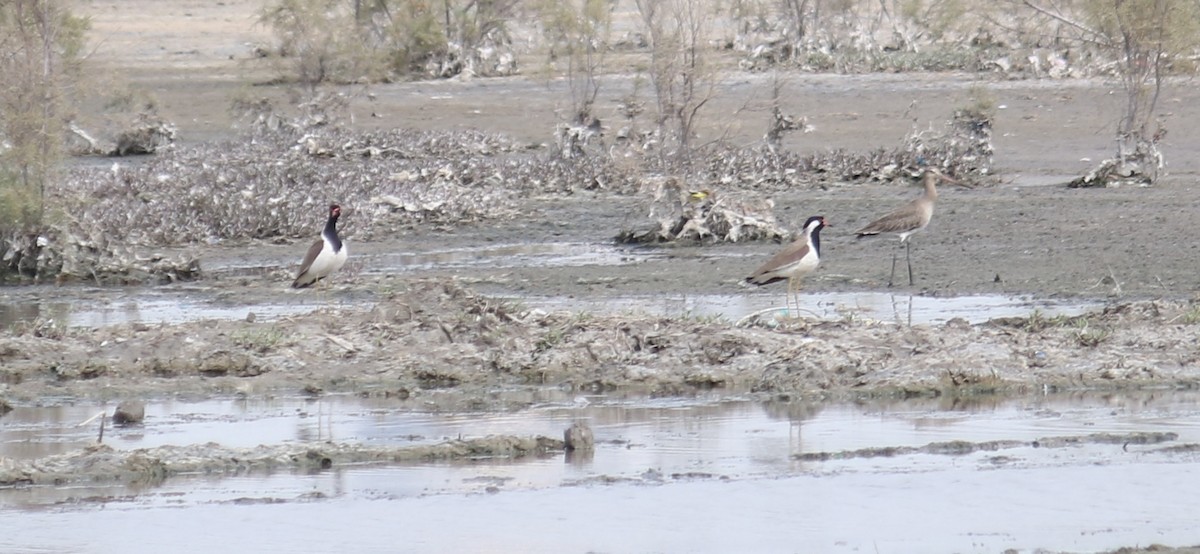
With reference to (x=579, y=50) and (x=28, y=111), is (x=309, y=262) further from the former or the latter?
(x=579, y=50)

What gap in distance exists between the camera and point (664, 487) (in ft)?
26.5

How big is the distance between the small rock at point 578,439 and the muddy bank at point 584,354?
1617 millimetres

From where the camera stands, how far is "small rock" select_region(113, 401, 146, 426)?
9.62m

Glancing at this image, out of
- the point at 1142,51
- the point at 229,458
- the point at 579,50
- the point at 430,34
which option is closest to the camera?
the point at 229,458

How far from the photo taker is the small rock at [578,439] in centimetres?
878

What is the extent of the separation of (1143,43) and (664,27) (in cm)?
528

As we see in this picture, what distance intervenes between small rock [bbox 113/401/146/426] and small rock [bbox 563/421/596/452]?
2365 millimetres

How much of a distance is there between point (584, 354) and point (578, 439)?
2232 millimetres

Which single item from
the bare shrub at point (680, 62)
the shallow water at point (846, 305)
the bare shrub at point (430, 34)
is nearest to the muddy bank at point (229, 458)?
the shallow water at point (846, 305)

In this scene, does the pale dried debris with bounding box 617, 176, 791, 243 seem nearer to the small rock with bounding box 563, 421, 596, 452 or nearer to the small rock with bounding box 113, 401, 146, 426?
the small rock with bounding box 113, 401, 146, 426

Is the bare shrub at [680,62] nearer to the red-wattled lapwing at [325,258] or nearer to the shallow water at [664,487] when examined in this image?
the red-wattled lapwing at [325,258]

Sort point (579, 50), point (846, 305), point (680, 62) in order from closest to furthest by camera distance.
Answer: point (846, 305)
point (680, 62)
point (579, 50)

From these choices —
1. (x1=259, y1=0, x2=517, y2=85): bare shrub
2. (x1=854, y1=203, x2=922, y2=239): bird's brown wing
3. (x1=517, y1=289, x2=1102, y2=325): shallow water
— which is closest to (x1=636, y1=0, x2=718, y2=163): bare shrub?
(x1=854, y1=203, x2=922, y2=239): bird's brown wing

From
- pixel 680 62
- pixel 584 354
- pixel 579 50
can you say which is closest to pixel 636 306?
pixel 584 354
